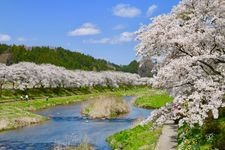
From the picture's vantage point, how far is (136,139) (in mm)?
38531

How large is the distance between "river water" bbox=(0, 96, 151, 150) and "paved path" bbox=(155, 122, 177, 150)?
6.18m

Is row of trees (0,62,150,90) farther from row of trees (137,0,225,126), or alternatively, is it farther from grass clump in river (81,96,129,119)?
row of trees (137,0,225,126)

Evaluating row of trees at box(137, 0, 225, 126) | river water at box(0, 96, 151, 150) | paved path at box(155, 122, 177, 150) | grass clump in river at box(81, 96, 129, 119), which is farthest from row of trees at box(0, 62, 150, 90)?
row of trees at box(137, 0, 225, 126)

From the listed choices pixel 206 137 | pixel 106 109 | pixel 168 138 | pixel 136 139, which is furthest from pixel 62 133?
pixel 206 137

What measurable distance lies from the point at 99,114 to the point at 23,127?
14.2 m

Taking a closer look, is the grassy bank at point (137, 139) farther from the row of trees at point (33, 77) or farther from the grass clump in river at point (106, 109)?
the row of trees at point (33, 77)

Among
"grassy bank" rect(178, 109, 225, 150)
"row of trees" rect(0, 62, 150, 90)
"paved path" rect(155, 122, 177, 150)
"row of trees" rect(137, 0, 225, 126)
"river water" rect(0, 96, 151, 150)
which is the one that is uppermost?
"row of trees" rect(0, 62, 150, 90)

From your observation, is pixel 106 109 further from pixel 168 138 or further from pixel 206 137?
pixel 206 137

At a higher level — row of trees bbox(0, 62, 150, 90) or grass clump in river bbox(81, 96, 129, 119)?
row of trees bbox(0, 62, 150, 90)

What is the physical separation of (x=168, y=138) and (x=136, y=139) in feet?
14.2

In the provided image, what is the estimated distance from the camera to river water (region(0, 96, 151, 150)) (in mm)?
45625

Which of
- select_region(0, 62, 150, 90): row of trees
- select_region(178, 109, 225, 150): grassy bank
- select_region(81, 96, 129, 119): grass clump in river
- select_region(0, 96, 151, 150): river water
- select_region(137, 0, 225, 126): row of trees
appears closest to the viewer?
select_region(137, 0, 225, 126): row of trees

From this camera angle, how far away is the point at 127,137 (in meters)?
42.1

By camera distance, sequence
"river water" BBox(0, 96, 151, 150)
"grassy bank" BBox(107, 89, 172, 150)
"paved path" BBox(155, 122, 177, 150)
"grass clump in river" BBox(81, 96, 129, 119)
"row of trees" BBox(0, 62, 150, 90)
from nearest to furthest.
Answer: "paved path" BBox(155, 122, 177, 150)
"grassy bank" BBox(107, 89, 172, 150)
"river water" BBox(0, 96, 151, 150)
"grass clump in river" BBox(81, 96, 129, 119)
"row of trees" BBox(0, 62, 150, 90)
